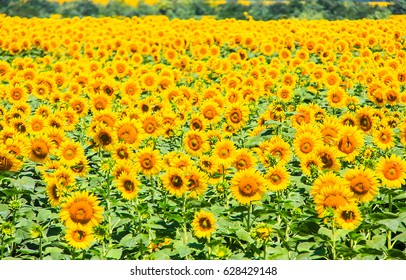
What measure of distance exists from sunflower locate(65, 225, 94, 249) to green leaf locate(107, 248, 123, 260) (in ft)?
0.67

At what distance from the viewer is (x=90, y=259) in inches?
156

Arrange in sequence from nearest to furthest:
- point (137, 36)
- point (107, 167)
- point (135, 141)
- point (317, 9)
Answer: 1. point (107, 167)
2. point (135, 141)
3. point (137, 36)
4. point (317, 9)

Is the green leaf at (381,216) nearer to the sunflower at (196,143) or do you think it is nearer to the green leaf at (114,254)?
the sunflower at (196,143)

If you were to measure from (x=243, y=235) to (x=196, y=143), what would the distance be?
1361mm

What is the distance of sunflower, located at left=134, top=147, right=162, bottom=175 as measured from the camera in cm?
464

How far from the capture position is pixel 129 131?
521cm

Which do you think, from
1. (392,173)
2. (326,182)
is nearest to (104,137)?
(326,182)

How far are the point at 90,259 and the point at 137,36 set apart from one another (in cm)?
972

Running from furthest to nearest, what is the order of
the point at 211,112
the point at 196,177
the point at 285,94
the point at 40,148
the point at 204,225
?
1. the point at 285,94
2. the point at 211,112
3. the point at 40,148
4. the point at 196,177
5. the point at 204,225

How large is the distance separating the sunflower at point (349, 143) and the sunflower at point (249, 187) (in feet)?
3.31

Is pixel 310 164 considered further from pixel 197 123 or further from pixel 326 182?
pixel 197 123
